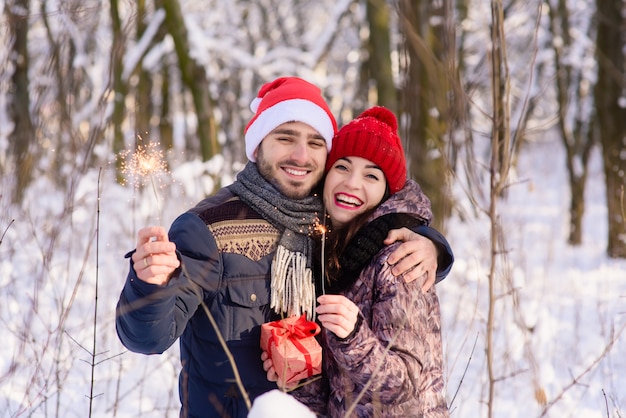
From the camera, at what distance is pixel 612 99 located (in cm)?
718

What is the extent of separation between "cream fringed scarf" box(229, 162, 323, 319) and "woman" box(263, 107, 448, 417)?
78mm

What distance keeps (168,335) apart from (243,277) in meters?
0.33

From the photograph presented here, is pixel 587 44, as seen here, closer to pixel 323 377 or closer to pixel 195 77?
pixel 195 77

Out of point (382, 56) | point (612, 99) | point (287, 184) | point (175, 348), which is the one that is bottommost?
point (175, 348)

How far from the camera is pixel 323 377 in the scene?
2.12 metres

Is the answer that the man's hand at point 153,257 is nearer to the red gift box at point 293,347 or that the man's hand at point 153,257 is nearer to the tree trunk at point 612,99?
the red gift box at point 293,347

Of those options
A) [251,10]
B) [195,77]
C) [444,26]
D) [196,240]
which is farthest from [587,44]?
[251,10]

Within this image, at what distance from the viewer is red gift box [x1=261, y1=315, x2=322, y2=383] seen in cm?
195

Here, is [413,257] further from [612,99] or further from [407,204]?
[612,99]

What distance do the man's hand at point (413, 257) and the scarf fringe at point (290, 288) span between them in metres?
0.29

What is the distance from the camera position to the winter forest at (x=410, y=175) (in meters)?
2.29

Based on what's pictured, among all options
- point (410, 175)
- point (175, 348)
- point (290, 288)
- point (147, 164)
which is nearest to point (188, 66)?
point (410, 175)

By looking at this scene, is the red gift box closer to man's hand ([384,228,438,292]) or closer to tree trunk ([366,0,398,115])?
man's hand ([384,228,438,292])

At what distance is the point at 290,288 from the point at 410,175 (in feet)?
9.69
